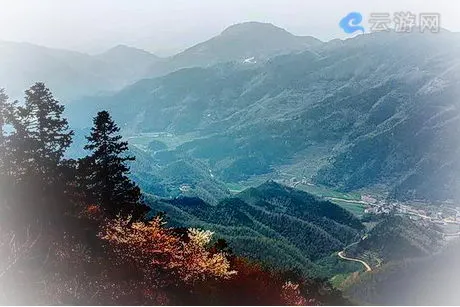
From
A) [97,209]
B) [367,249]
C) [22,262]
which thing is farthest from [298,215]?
[22,262]

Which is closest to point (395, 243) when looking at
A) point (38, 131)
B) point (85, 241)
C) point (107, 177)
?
point (107, 177)

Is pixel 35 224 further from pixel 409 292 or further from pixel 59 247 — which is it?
pixel 409 292

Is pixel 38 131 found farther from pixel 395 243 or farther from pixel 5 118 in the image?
pixel 395 243

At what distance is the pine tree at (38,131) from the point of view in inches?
837

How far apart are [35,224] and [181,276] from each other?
15.2 feet

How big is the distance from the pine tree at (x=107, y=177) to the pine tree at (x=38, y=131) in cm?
132

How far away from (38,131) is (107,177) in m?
3.53

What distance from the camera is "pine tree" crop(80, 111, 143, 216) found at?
23.4 metres

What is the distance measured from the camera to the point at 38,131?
2405cm

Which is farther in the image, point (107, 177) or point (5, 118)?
point (107, 177)

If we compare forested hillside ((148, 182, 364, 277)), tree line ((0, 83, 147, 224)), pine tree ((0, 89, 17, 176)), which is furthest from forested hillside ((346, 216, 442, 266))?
pine tree ((0, 89, 17, 176))

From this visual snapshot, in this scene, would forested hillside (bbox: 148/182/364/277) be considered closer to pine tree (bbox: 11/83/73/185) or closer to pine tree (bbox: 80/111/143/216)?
pine tree (bbox: 80/111/143/216)

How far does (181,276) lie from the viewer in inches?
656

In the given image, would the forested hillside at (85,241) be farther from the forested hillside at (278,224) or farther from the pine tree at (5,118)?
the forested hillside at (278,224)
